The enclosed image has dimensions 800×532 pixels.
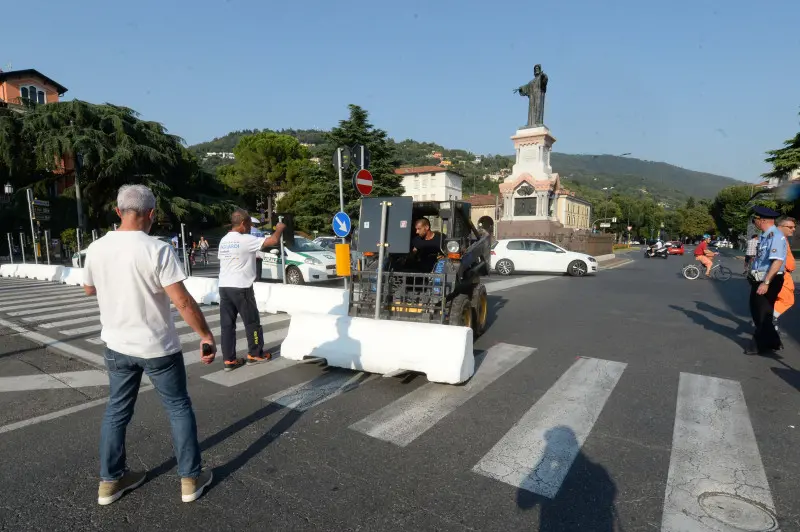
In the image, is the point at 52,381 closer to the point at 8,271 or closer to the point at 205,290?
the point at 205,290

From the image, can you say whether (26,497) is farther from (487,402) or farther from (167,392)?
(487,402)

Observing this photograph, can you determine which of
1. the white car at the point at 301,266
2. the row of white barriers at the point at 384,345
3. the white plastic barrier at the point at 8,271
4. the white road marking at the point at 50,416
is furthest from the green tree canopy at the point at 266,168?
the white road marking at the point at 50,416

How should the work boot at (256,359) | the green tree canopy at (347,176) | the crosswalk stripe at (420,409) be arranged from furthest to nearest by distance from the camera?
the green tree canopy at (347,176) → the work boot at (256,359) → the crosswalk stripe at (420,409)

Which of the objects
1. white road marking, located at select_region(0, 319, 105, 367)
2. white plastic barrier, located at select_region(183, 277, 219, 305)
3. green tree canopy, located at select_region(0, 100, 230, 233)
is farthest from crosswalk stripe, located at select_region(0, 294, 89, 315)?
green tree canopy, located at select_region(0, 100, 230, 233)

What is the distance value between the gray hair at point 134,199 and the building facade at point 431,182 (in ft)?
290

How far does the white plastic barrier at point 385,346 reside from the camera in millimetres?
4555

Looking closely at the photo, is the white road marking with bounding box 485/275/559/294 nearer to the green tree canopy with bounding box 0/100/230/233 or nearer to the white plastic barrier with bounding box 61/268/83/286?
the white plastic barrier with bounding box 61/268/83/286

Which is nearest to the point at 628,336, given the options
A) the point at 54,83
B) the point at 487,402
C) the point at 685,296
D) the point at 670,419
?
the point at 670,419

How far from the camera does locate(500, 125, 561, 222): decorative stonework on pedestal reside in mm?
26328

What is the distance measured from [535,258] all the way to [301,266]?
30.7ft

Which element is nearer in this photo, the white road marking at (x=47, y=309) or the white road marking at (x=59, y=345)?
the white road marking at (x=59, y=345)

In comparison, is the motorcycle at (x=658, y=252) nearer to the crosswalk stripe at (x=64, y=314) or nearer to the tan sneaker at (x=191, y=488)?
the crosswalk stripe at (x=64, y=314)

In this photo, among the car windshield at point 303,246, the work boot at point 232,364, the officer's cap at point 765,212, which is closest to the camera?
the work boot at point 232,364

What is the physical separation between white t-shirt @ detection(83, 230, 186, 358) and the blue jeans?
9 centimetres
